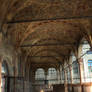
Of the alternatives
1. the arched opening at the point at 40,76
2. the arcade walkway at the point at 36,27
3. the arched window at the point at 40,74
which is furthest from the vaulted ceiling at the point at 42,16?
the arched window at the point at 40,74

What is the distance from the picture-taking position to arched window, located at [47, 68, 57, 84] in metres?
43.7

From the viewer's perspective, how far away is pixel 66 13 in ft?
54.2

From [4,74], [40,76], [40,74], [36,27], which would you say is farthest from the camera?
[40,74]

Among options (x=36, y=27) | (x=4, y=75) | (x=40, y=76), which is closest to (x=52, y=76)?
(x=40, y=76)

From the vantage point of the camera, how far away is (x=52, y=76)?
4434 centimetres

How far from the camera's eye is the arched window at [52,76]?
144 feet

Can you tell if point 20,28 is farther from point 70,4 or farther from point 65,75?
point 65,75

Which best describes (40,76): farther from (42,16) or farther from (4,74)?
(4,74)

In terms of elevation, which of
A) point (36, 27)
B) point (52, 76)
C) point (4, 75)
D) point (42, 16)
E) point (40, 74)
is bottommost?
point (52, 76)

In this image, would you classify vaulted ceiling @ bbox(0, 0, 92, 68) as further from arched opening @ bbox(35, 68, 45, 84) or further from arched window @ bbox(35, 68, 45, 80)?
arched window @ bbox(35, 68, 45, 80)

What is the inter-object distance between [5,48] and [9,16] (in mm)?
2612

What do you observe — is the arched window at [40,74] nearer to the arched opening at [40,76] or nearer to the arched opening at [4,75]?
the arched opening at [40,76]

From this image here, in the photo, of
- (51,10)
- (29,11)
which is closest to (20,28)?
(29,11)

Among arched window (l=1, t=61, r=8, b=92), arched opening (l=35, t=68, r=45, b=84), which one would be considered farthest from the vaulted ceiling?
arched opening (l=35, t=68, r=45, b=84)
